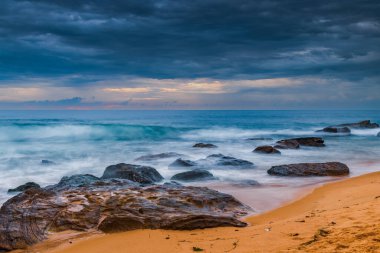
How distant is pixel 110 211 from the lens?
7.94 meters

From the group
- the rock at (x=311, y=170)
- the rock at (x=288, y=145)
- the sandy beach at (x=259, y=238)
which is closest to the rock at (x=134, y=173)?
the rock at (x=311, y=170)

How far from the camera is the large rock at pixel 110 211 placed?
727 centimetres

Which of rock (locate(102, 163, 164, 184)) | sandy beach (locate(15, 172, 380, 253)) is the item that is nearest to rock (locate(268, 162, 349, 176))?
rock (locate(102, 163, 164, 184))

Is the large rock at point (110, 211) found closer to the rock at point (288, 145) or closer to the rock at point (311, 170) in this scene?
the rock at point (311, 170)

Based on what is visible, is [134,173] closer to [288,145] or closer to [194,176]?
[194,176]

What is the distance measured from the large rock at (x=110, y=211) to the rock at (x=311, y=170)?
608 centimetres

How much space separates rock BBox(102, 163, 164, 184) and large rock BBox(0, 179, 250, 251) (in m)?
3.62

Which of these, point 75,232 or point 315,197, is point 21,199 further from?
point 315,197

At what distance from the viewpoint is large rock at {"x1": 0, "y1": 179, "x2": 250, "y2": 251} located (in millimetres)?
7266

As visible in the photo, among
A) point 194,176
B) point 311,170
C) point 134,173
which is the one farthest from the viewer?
point 311,170

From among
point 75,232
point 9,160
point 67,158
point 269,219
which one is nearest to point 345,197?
point 269,219

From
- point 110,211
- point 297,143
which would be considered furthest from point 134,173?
point 297,143

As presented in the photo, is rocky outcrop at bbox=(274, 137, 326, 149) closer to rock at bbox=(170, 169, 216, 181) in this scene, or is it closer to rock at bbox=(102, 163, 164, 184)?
rock at bbox=(170, 169, 216, 181)

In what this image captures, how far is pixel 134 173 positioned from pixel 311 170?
23.0 ft
